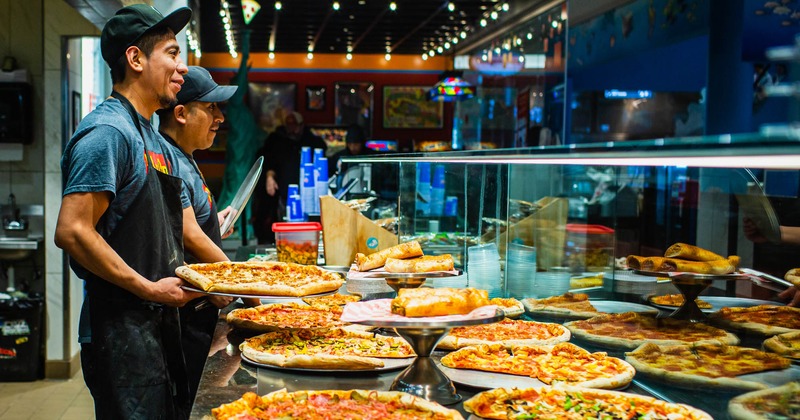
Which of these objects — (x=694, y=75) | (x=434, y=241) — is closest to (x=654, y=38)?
(x=694, y=75)

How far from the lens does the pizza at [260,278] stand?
2.50m

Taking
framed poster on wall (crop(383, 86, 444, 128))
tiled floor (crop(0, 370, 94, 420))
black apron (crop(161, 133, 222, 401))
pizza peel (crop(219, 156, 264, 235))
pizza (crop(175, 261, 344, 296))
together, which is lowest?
tiled floor (crop(0, 370, 94, 420))

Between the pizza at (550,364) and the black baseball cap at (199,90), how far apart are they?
6.31 feet

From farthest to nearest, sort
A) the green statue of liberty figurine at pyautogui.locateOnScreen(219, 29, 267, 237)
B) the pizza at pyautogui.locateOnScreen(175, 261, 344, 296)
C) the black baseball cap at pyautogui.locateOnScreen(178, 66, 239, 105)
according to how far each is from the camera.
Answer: the green statue of liberty figurine at pyautogui.locateOnScreen(219, 29, 267, 237)
the black baseball cap at pyautogui.locateOnScreen(178, 66, 239, 105)
the pizza at pyautogui.locateOnScreen(175, 261, 344, 296)

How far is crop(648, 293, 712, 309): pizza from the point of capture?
2756 millimetres

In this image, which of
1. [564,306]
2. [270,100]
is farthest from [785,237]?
[270,100]

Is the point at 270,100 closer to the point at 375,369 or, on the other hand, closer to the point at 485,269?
the point at 485,269

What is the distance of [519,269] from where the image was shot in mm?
3527

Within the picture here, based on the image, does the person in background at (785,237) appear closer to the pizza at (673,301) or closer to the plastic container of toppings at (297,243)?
the pizza at (673,301)

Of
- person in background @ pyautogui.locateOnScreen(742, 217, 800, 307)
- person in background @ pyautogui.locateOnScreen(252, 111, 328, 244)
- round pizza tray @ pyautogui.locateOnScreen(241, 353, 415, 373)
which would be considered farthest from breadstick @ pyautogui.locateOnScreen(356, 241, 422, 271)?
person in background @ pyautogui.locateOnScreen(252, 111, 328, 244)

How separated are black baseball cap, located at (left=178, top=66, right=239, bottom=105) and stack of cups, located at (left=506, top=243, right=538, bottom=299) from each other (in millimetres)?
1501

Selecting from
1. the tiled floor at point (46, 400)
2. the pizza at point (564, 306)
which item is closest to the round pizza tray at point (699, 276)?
the pizza at point (564, 306)

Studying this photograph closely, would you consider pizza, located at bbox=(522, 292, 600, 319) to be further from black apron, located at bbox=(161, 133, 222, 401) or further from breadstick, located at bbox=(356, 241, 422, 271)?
black apron, located at bbox=(161, 133, 222, 401)

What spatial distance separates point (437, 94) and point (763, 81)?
26.0ft
